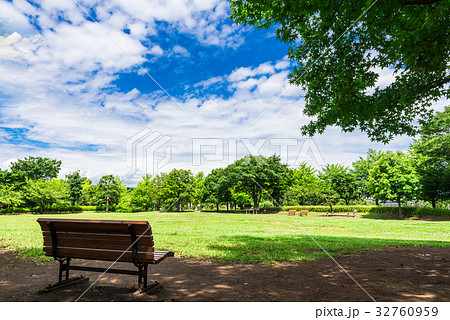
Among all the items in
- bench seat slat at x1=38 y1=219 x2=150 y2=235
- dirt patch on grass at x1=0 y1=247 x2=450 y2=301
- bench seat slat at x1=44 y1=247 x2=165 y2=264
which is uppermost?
bench seat slat at x1=38 y1=219 x2=150 y2=235

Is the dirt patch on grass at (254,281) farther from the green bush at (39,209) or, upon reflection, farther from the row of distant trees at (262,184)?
the green bush at (39,209)

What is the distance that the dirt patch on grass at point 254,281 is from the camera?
153 inches

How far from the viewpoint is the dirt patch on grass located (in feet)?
12.8

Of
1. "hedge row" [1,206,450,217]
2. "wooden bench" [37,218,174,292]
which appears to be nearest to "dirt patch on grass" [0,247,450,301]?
"wooden bench" [37,218,174,292]

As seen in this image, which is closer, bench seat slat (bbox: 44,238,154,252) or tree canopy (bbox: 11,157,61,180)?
bench seat slat (bbox: 44,238,154,252)

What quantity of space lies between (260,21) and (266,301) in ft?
23.1

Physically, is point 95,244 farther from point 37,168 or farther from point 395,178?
Answer: point 37,168

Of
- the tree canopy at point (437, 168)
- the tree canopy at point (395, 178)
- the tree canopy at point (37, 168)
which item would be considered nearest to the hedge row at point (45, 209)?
the tree canopy at point (37, 168)

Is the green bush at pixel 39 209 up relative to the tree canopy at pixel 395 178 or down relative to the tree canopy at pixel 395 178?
down

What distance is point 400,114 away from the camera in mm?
8609

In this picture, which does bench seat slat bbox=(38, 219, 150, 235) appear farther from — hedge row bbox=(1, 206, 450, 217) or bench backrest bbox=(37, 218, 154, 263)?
hedge row bbox=(1, 206, 450, 217)

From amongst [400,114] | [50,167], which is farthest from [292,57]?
[50,167]

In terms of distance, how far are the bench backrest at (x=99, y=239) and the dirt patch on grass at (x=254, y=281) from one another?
21.8 inches

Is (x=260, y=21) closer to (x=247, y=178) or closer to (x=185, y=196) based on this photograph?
(x=247, y=178)
